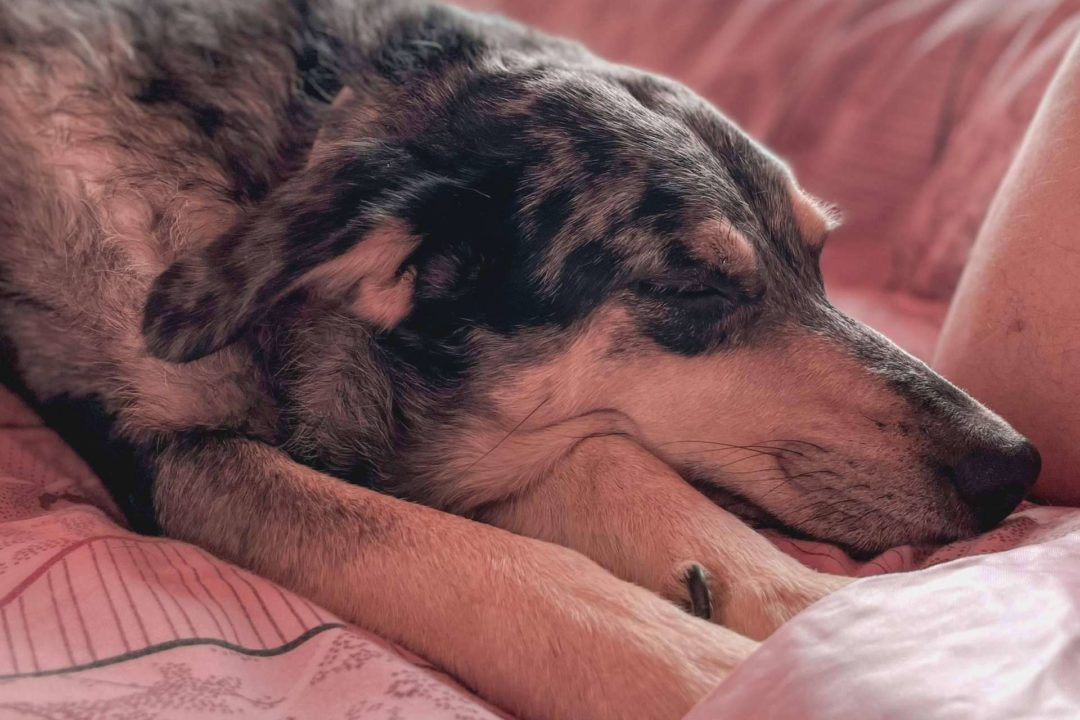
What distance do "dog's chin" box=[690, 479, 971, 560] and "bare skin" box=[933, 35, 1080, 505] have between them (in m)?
0.30

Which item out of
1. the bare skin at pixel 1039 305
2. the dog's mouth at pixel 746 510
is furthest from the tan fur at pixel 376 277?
the bare skin at pixel 1039 305

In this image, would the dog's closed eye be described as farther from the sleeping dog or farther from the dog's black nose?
the dog's black nose

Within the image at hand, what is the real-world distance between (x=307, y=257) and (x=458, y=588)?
561 mm

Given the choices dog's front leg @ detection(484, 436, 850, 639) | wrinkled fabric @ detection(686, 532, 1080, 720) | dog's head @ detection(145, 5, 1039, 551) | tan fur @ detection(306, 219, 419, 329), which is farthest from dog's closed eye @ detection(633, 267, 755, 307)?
wrinkled fabric @ detection(686, 532, 1080, 720)

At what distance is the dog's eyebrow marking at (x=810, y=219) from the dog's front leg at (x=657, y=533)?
56 cm

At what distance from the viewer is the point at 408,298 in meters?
1.56

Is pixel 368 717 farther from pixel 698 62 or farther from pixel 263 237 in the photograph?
pixel 698 62

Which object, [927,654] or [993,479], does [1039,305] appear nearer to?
[993,479]

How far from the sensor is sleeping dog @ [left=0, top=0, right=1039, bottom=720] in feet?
4.55

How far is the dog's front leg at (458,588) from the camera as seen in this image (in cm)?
108

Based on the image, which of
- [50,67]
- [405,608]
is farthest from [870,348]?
[50,67]

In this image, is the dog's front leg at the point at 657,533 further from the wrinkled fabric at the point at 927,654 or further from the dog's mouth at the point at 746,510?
the wrinkled fabric at the point at 927,654

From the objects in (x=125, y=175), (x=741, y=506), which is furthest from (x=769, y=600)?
(x=125, y=175)

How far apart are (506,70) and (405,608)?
39.7 inches
